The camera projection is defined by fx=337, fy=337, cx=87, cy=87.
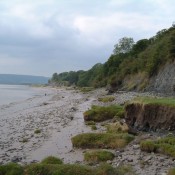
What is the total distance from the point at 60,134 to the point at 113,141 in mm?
8623

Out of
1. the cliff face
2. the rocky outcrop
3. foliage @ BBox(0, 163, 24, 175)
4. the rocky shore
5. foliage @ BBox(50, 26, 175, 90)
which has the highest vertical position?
foliage @ BBox(50, 26, 175, 90)

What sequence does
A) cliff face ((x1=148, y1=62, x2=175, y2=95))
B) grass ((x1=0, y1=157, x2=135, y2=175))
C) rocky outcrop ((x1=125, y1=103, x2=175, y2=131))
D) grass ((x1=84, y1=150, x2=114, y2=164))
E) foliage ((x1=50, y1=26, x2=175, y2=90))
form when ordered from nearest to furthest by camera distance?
grass ((x1=0, y1=157, x2=135, y2=175)) < grass ((x1=84, y1=150, x2=114, y2=164)) < rocky outcrop ((x1=125, y1=103, x2=175, y2=131)) < cliff face ((x1=148, y1=62, x2=175, y2=95)) < foliage ((x1=50, y1=26, x2=175, y2=90))

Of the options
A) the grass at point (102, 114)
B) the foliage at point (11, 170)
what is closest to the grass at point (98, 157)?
the foliage at point (11, 170)

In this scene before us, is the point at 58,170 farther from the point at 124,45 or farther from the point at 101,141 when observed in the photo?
the point at 124,45

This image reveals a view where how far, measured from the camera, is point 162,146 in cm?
1864

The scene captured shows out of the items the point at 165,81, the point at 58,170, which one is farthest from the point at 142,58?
the point at 58,170

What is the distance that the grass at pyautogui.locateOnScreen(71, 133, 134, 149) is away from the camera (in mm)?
21403

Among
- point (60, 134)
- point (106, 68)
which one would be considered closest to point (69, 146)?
point (60, 134)

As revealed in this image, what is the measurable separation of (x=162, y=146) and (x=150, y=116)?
8397 millimetres

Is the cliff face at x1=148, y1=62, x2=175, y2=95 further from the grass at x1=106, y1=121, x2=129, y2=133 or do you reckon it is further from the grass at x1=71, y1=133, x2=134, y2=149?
the grass at x1=71, y1=133, x2=134, y2=149

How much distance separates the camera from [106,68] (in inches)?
6284

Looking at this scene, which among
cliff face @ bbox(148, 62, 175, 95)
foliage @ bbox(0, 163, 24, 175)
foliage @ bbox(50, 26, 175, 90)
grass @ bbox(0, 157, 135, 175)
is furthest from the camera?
foliage @ bbox(50, 26, 175, 90)

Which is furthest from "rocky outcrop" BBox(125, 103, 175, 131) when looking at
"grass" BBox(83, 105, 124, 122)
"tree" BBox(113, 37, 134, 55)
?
"tree" BBox(113, 37, 134, 55)

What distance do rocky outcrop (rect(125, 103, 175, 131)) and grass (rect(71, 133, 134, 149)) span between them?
457 cm
